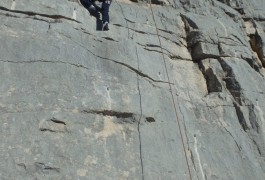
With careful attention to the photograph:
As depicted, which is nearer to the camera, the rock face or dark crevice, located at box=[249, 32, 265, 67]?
the rock face

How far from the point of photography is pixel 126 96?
8.02 meters

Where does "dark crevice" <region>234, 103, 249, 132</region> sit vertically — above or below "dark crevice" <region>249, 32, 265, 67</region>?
below

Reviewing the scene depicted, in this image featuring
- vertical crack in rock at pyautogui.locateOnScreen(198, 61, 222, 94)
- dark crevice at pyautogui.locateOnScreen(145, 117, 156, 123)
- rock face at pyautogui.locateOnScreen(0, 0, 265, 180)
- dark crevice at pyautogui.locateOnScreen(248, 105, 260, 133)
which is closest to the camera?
rock face at pyautogui.locateOnScreen(0, 0, 265, 180)

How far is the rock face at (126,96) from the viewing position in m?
6.68

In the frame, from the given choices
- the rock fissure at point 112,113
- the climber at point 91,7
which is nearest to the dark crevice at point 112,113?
the rock fissure at point 112,113

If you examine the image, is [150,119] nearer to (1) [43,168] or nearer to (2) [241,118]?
(1) [43,168]

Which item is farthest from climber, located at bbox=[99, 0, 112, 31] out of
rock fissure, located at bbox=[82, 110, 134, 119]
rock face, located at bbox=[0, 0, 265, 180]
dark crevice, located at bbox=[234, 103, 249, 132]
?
dark crevice, located at bbox=[234, 103, 249, 132]

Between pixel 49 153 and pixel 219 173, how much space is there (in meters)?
3.55

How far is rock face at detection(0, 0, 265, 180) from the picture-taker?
668cm

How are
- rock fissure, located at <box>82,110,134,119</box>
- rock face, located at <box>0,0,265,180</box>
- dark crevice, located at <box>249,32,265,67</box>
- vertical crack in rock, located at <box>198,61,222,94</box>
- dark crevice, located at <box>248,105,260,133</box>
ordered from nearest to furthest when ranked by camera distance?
rock face, located at <box>0,0,265,180</box>, rock fissure, located at <box>82,110,134,119</box>, dark crevice, located at <box>248,105,260,133</box>, vertical crack in rock, located at <box>198,61,222,94</box>, dark crevice, located at <box>249,32,265,67</box>

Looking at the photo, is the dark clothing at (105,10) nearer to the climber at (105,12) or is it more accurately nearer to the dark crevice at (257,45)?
the climber at (105,12)

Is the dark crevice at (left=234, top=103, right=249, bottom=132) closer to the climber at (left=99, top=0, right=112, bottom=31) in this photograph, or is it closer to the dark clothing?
the climber at (left=99, top=0, right=112, bottom=31)

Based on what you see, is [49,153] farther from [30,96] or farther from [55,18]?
[55,18]

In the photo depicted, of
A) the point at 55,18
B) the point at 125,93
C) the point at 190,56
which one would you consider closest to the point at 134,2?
the point at 190,56
